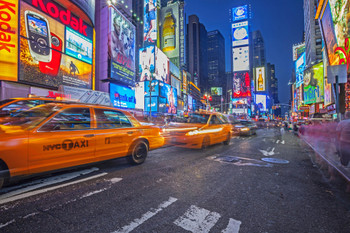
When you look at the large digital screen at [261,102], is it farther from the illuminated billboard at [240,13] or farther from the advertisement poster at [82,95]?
the advertisement poster at [82,95]

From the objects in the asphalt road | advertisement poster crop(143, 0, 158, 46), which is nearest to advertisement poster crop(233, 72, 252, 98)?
advertisement poster crop(143, 0, 158, 46)

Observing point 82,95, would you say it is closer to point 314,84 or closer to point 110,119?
point 110,119

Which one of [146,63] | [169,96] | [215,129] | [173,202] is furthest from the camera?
[169,96]

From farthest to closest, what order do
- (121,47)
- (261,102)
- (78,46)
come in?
(261,102), (121,47), (78,46)

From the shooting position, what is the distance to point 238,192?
333 centimetres

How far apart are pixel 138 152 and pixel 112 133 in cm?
118

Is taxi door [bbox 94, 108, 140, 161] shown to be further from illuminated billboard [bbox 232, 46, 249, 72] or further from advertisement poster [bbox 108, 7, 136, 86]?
illuminated billboard [bbox 232, 46, 249, 72]

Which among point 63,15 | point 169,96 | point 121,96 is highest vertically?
point 63,15

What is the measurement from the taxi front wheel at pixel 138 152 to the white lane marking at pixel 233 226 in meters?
3.39

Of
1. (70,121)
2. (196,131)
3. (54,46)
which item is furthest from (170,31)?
(70,121)

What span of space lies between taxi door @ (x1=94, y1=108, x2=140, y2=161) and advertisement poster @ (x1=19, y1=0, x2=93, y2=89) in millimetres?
16708

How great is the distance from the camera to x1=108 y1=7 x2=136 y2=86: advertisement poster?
2839 cm

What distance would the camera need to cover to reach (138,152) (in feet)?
17.1

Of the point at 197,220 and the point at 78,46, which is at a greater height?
the point at 78,46
